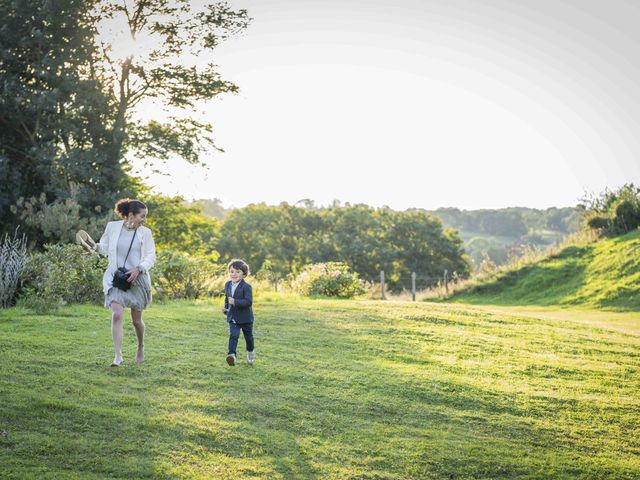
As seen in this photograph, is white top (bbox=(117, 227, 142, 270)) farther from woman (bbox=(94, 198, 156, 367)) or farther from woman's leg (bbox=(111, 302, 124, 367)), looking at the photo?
woman's leg (bbox=(111, 302, 124, 367))

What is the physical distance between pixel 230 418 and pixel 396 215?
5444 cm

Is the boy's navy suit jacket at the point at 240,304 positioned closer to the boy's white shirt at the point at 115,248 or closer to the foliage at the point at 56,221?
the boy's white shirt at the point at 115,248

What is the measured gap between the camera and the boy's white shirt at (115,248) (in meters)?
8.70

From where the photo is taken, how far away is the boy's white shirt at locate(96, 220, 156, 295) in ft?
28.5

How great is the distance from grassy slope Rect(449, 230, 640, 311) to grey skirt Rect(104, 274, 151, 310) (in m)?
18.9

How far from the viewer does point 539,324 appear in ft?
55.4

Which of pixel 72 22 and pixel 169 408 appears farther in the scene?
pixel 72 22

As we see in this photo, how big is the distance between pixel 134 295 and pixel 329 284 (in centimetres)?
1546

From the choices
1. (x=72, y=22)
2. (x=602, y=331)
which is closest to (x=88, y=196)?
(x=72, y=22)

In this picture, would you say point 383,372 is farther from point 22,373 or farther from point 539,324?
point 539,324

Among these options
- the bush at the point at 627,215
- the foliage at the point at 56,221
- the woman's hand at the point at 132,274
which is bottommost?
the woman's hand at the point at 132,274

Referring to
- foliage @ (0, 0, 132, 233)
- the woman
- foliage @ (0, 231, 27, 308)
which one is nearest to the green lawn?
the woman

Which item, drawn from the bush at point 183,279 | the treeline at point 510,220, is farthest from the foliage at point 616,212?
the treeline at point 510,220

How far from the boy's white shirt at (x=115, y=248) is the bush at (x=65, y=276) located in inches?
238
